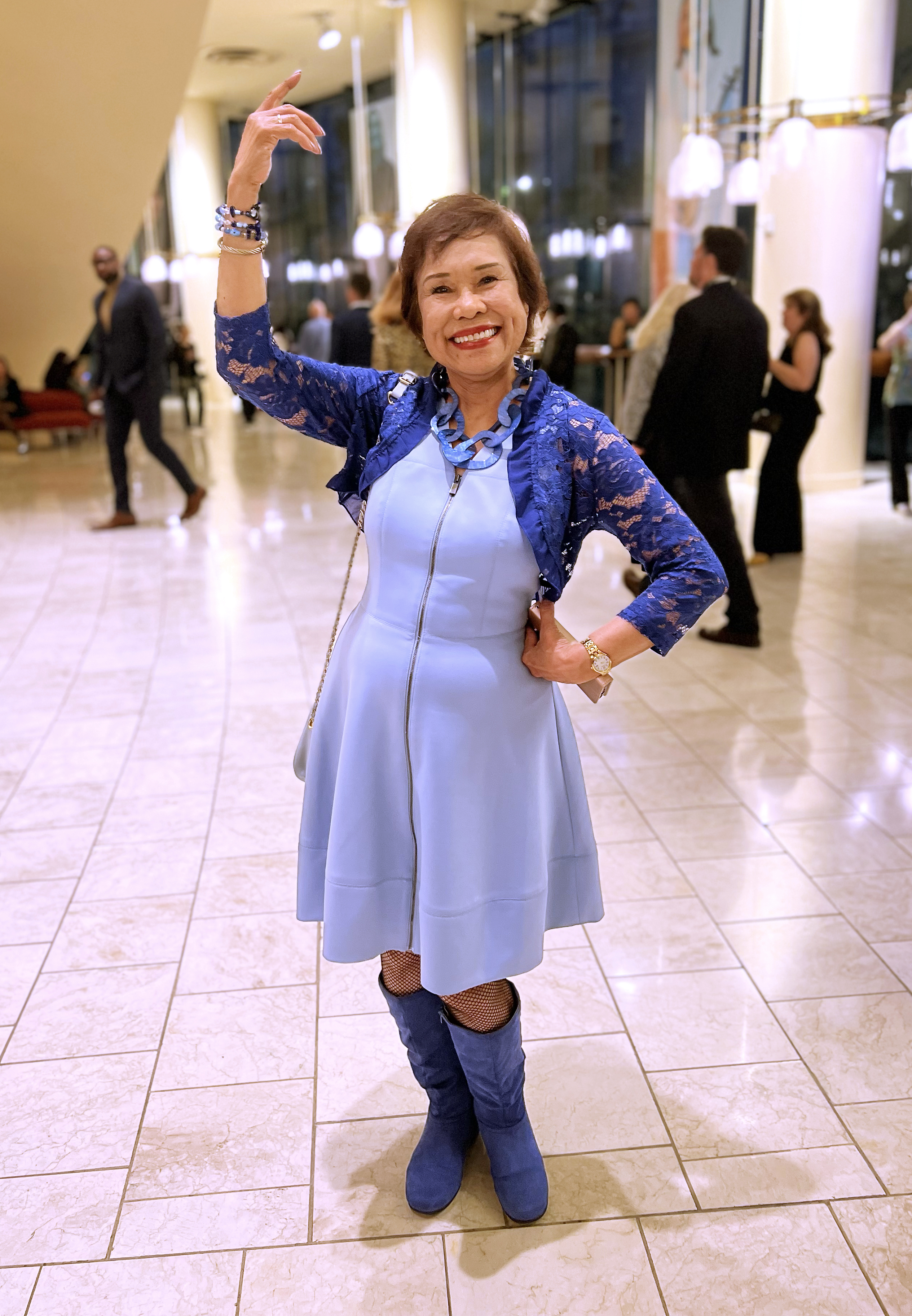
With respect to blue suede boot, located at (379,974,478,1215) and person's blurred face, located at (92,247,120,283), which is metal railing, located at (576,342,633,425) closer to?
person's blurred face, located at (92,247,120,283)

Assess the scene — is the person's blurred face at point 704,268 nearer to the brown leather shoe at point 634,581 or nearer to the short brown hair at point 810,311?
the brown leather shoe at point 634,581

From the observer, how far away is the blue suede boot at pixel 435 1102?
183 centimetres

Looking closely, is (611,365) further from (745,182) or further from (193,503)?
(193,503)

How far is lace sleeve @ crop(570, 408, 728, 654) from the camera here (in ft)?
4.95

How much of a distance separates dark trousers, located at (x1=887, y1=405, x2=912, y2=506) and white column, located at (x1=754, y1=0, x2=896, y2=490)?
2.96ft

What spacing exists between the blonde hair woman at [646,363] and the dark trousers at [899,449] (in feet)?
11.3

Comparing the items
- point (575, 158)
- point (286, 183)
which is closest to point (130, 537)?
point (575, 158)

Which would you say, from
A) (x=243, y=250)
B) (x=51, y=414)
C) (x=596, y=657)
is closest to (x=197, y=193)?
(x=51, y=414)

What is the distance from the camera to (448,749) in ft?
5.16

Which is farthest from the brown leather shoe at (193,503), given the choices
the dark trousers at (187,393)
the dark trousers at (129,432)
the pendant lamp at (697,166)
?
the dark trousers at (187,393)

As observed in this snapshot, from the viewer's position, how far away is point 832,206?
831cm

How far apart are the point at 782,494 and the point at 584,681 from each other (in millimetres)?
5456

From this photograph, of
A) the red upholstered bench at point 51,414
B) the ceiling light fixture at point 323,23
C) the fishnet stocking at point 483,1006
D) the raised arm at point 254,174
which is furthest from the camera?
the ceiling light fixture at point 323,23

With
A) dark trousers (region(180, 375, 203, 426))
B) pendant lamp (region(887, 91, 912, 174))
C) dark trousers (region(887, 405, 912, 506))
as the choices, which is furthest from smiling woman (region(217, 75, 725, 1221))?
dark trousers (region(180, 375, 203, 426))
